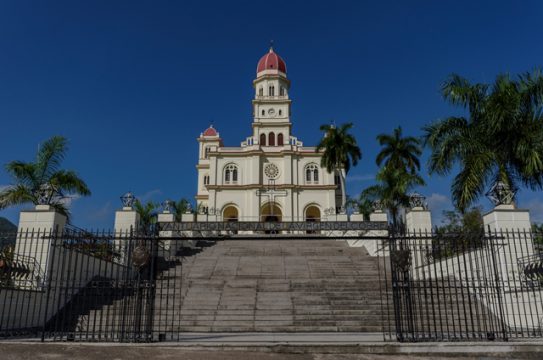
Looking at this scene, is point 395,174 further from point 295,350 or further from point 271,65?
point 271,65

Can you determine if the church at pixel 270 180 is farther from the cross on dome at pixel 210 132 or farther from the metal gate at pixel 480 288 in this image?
the metal gate at pixel 480 288

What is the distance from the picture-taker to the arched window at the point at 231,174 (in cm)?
4384

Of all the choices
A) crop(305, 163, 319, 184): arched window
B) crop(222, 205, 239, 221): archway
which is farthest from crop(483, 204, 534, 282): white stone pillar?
crop(222, 205, 239, 221): archway

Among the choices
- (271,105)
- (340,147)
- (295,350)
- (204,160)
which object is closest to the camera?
(295,350)

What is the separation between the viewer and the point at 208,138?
55.7m

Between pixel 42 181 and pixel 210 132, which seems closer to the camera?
pixel 42 181

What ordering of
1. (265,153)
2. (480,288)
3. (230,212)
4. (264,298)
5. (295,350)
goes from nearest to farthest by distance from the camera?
(295,350), (480,288), (264,298), (230,212), (265,153)

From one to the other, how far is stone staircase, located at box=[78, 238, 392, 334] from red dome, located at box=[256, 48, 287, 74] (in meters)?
36.3

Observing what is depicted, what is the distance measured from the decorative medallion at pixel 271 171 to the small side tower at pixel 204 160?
8229 millimetres

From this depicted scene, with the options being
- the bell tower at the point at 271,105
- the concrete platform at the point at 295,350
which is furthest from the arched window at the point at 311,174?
the concrete platform at the point at 295,350

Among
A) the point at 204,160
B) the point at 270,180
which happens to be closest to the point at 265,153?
the point at 270,180

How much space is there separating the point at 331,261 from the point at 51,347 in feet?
36.1

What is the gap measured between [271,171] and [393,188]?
19119 mm

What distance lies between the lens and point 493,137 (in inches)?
571
